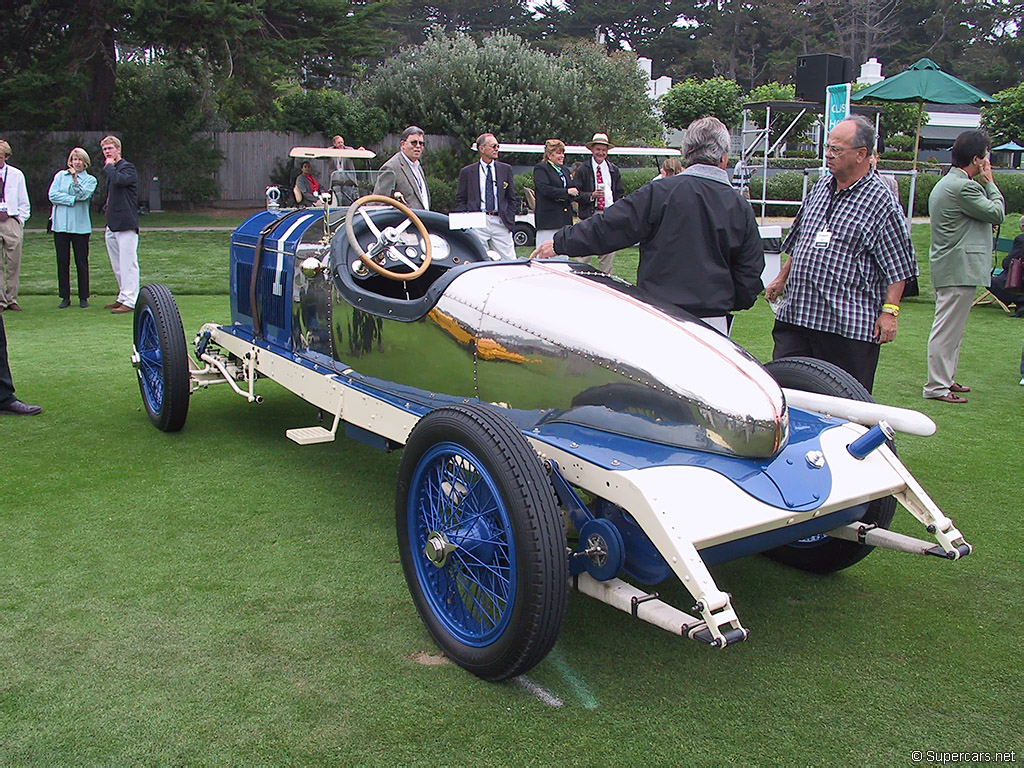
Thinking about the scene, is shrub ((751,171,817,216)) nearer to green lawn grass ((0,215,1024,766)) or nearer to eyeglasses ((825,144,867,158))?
green lawn grass ((0,215,1024,766))

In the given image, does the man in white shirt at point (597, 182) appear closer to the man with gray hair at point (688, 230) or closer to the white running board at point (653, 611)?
the man with gray hair at point (688, 230)

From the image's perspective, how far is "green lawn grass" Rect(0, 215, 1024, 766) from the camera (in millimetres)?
2375

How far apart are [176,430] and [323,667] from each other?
2.85m

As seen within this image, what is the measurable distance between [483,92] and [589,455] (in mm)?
22838

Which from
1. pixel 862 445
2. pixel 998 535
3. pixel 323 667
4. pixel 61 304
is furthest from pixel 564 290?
pixel 61 304

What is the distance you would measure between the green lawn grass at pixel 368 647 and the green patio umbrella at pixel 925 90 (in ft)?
37.1

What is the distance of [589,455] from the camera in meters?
2.66

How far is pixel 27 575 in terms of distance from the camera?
3344 mm

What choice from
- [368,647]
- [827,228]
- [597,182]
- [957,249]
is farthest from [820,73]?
[368,647]

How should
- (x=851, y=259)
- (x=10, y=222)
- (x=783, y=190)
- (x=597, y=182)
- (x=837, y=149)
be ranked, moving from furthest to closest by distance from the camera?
(x=783, y=190) < (x=597, y=182) < (x=10, y=222) < (x=851, y=259) < (x=837, y=149)

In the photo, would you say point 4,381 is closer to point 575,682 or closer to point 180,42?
point 575,682

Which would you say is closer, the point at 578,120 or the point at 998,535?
the point at 998,535

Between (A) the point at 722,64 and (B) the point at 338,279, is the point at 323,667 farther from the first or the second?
(A) the point at 722,64

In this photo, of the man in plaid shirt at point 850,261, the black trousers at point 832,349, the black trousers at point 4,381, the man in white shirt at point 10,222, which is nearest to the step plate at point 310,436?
the black trousers at point 832,349
